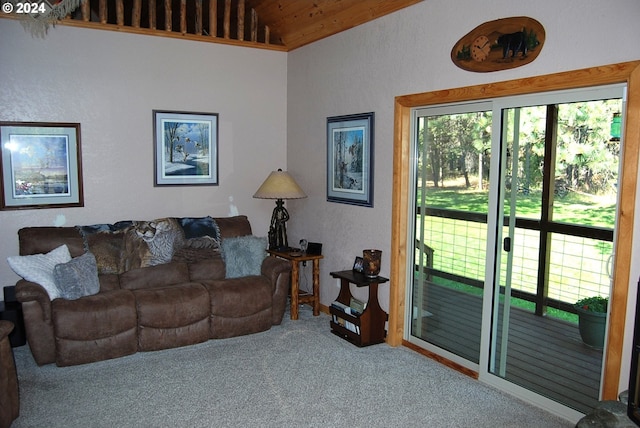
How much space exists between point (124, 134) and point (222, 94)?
1111 millimetres

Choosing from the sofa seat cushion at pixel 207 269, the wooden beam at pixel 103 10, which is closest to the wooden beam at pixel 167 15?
the wooden beam at pixel 103 10

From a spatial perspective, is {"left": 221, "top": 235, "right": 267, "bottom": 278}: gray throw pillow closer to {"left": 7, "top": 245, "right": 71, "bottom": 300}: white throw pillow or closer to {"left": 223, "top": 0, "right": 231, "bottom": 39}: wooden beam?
{"left": 7, "top": 245, "right": 71, "bottom": 300}: white throw pillow

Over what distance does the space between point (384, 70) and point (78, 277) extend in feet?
9.86

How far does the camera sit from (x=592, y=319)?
3.20 meters

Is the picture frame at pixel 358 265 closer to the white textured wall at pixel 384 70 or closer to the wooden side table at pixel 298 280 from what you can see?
the white textured wall at pixel 384 70

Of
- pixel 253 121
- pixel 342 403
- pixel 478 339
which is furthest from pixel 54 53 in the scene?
pixel 478 339

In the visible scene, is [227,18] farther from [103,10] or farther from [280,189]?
[280,189]

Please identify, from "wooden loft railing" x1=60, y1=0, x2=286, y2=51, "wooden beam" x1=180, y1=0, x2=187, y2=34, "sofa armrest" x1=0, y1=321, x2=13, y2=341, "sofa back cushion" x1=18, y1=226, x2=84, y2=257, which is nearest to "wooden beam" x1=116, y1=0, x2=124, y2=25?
"wooden loft railing" x1=60, y1=0, x2=286, y2=51

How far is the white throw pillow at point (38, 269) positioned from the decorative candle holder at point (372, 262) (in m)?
2.48

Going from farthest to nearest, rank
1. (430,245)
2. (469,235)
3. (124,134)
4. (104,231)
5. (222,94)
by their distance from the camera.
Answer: (222,94) → (124,134) → (104,231) → (430,245) → (469,235)

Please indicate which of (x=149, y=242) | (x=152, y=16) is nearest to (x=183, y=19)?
(x=152, y=16)

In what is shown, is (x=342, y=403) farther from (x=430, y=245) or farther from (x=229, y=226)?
(x=229, y=226)

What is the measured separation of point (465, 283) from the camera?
4.03 meters

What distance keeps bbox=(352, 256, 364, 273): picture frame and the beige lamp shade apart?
0.99 m
